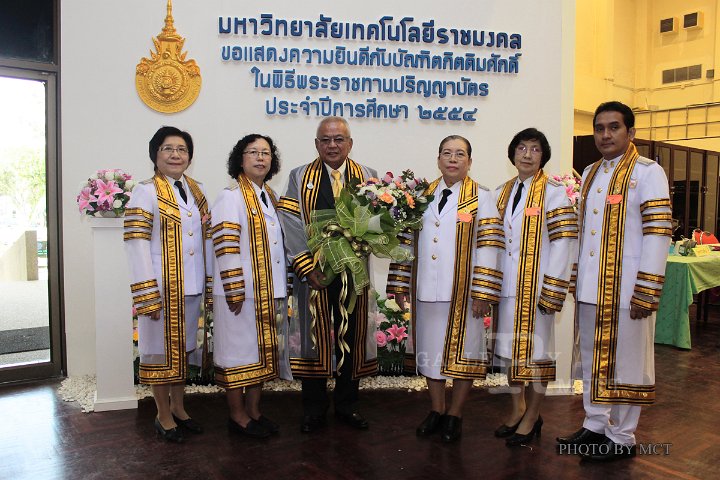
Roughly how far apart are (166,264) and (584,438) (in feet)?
8.28

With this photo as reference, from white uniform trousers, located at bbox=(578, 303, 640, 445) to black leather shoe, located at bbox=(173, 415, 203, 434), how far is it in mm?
2255

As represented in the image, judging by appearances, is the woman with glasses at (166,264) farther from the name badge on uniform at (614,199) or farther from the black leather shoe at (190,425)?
the name badge on uniform at (614,199)

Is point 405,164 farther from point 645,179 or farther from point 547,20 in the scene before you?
point 645,179

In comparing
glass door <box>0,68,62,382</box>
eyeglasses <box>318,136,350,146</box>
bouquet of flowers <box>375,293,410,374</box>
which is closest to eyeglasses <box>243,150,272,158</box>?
eyeglasses <box>318,136,350,146</box>

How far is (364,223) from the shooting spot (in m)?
3.26

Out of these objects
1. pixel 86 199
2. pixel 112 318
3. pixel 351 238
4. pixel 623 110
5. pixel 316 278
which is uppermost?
pixel 623 110

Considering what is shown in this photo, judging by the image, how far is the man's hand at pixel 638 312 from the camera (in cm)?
302

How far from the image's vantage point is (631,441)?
3.26 metres

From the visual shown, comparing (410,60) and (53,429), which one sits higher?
(410,60)

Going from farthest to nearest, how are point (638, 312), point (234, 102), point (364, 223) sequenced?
1. point (234, 102)
2. point (364, 223)
3. point (638, 312)

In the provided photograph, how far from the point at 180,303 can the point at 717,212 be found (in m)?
12.1

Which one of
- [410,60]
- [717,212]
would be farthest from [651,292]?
[717,212]

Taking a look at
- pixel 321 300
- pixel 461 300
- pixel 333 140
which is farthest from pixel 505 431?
pixel 333 140

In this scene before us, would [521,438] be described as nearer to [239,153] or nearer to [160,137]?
[239,153]
